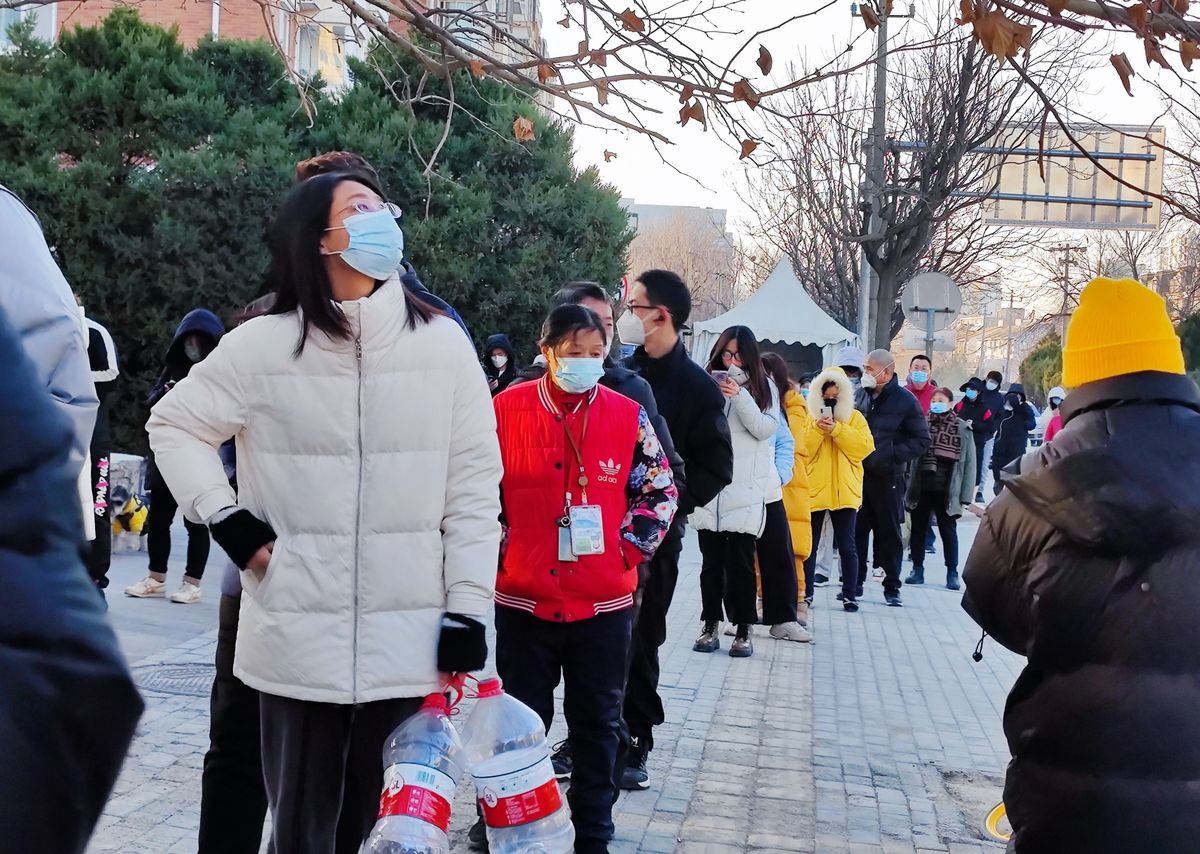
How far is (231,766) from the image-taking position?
152 inches

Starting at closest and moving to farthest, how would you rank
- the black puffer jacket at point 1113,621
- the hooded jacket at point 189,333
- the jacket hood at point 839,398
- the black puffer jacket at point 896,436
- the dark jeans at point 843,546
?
the black puffer jacket at point 1113,621
the hooded jacket at point 189,333
the jacket hood at point 839,398
the dark jeans at point 843,546
the black puffer jacket at point 896,436

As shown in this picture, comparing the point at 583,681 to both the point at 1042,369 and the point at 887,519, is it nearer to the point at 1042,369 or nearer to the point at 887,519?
the point at 887,519

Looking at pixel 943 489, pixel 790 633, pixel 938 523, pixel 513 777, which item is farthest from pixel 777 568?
pixel 513 777

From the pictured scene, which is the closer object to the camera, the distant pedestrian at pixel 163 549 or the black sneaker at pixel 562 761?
the black sneaker at pixel 562 761

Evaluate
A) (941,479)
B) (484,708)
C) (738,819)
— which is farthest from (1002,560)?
(941,479)

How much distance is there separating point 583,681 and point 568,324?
1210 mm

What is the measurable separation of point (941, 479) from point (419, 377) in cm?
1094

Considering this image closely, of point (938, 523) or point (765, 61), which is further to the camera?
point (938, 523)

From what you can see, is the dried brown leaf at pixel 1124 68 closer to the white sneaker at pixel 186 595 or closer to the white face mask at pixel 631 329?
the white face mask at pixel 631 329

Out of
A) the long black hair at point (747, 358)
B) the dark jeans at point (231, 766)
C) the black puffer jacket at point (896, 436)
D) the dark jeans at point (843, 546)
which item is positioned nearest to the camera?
the dark jeans at point (231, 766)

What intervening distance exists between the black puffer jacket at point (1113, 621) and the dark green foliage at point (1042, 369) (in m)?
56.0

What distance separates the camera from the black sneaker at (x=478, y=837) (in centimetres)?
514

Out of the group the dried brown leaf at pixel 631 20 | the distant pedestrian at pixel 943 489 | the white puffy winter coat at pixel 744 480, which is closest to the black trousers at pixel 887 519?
the distant pedestrian at pixel 943 489

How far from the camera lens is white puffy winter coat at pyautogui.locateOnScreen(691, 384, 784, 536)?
A: 8.95m
